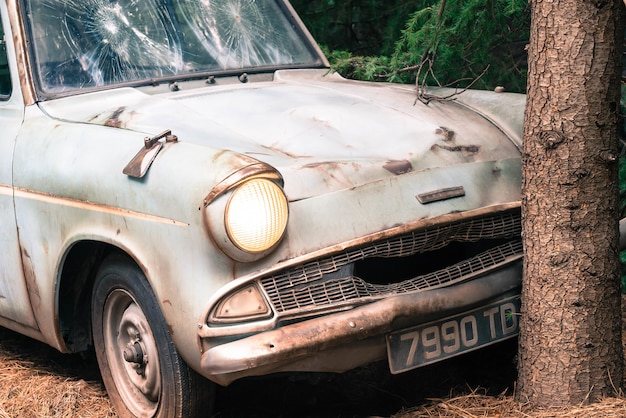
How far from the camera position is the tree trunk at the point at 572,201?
10.0 ft

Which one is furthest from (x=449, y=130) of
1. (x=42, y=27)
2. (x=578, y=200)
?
(x=42, y=27)

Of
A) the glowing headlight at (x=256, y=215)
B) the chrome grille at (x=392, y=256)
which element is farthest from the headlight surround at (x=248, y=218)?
the chrome grille at (x=392, y=256)

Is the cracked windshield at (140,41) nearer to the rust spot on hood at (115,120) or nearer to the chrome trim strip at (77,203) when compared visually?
the rust spot on hood at (115,120)

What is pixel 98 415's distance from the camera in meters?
3.68

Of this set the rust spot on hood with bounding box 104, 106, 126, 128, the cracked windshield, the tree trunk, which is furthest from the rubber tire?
the tree trunk

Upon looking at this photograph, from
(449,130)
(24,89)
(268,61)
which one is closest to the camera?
(449,130)

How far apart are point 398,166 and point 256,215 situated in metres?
0.63

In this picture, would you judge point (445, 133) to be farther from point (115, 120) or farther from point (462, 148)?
point (115, 120)

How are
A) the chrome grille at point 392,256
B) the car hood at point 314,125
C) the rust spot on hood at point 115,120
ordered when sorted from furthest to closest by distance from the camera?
1. the rust spot on hood at point 115,120
2. the car hood at point 314,125
3. the chrome grille at point 392,256

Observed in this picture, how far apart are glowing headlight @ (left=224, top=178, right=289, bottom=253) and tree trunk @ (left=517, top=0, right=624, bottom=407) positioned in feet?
2.83

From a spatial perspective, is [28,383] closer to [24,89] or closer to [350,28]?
[24,89]

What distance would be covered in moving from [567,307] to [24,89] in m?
2.28

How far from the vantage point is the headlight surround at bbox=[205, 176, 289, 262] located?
2.79 meters

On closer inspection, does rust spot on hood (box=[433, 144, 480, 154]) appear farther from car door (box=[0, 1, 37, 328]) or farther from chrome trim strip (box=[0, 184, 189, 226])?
car door (box=[0, 1, 37, 328])
